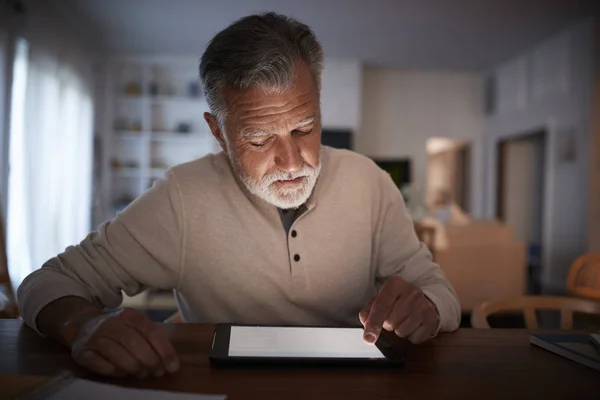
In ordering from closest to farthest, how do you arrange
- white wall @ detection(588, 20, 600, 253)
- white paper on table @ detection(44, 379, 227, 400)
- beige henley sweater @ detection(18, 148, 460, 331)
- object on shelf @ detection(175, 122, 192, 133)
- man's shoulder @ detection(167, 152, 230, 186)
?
1. white paper on table @ detection(44, 379, 227, 400)
2. beige henley sweater @ detection(18, 148, 460, 331)
3. man's shoulder @ detection(167, 152, 230, 186)
4. white wall @ detection(588, 20, 600, 253)
5. object on shelf @ detection(175, 122, 192, 133)

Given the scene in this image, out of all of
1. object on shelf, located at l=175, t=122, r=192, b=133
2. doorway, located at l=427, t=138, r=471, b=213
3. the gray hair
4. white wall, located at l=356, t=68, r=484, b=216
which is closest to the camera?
the gray hair

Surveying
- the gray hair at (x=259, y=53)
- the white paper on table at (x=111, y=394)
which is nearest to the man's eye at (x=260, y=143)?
the gray hair at (x=259, y=53)

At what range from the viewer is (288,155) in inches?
44.0

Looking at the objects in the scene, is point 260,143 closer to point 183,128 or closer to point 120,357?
point 120,357

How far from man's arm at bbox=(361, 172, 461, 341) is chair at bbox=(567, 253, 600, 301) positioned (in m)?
1.02

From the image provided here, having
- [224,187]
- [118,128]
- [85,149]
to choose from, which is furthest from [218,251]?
[118,128]

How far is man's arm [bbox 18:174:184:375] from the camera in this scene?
0.71m

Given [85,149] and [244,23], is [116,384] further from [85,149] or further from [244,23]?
[85,149]

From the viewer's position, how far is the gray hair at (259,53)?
42.5 inches

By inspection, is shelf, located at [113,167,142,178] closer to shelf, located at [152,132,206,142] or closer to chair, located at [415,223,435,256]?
shelf, located at [152,132,206,142]

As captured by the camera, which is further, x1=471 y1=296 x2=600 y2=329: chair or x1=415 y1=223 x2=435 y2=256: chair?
x1=415 y1=223 x2=435 y2=256: chair

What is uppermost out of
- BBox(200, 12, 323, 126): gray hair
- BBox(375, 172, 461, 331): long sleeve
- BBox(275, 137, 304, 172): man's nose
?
BBox(200, 12, 323, 126): gray hair

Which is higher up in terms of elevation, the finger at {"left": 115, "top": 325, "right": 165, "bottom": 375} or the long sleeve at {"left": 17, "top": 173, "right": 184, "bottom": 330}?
the long sleeve at {"left": 17, "top": 173, "right": 184, "bottom": 330}

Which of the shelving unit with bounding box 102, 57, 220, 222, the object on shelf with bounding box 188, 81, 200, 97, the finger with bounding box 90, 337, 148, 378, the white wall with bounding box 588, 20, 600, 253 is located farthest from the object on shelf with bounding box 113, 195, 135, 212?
the finger with bounding box 90, 337, 148, 378
